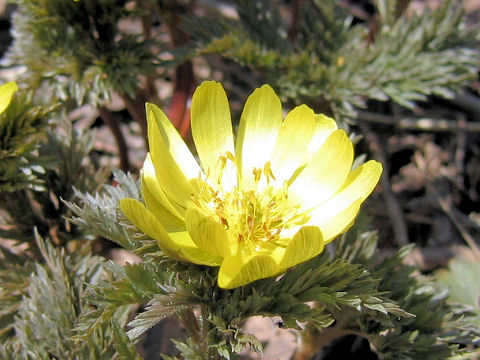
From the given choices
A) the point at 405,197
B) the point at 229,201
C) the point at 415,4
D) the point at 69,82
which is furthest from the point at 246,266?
the point at 415,4

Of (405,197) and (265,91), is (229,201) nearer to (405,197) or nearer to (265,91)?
(265,91)

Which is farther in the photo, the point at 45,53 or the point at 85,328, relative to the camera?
the point at 45,53

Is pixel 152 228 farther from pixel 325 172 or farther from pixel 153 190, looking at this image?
pixel 325 172

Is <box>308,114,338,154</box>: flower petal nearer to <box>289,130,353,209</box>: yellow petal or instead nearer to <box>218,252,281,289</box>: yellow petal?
<box>289,130,353,209</box>: yellow petal

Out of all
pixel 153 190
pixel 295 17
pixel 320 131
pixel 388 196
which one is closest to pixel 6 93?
pixel 153 190

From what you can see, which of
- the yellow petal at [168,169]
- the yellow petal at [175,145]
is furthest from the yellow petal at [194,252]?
the yellow petal at [175,145]

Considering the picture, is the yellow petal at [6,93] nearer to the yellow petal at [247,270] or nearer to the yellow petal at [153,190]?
the yellow petal at [153,190]
